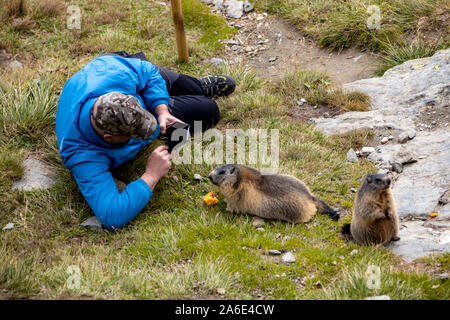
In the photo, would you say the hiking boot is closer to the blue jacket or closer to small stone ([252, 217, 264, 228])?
the blue jacket

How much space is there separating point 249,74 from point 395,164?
3.71 m

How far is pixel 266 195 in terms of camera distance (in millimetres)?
5652

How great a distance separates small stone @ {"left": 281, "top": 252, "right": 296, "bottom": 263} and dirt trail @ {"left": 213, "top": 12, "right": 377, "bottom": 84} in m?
5.29

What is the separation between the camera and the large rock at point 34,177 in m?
6.28

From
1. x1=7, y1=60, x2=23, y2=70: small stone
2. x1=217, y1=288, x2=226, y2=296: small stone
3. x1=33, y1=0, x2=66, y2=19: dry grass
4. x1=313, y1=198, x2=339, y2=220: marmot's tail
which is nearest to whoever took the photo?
x1=217, y1=288, x2=226, y2=296: small stone

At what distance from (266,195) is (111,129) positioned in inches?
81.8

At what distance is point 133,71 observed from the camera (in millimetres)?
6324

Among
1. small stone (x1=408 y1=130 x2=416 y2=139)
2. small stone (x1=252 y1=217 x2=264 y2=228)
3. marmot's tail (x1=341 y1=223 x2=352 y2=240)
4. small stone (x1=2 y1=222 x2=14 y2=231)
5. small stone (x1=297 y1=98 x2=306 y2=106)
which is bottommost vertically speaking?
small stone (x1=2 y1=222 x2=14 y2=231)

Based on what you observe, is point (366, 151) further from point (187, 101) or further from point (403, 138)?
point (187, 101)

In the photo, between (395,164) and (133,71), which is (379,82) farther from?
(133,71)

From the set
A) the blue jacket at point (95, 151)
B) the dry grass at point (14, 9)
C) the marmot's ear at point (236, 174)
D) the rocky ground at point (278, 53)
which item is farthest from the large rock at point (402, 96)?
the dry grass at point (14, 9)

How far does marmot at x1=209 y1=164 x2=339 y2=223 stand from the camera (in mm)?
5555

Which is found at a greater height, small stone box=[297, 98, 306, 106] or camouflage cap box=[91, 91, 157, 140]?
camouflage cap box=[91, 91, 157, 140]

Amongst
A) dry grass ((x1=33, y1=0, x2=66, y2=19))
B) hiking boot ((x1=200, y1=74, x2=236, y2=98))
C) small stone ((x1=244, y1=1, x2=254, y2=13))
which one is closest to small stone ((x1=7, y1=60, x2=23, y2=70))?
dry grass ((x1=33, y1=0, x2=66, y2=19))
